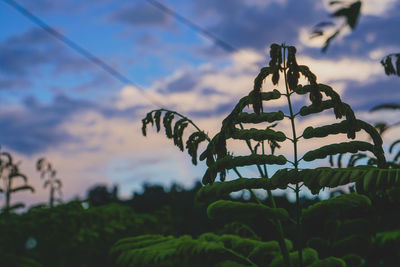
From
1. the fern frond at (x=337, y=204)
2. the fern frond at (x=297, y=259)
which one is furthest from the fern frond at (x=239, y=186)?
the fern frond at (x=297, y=259)

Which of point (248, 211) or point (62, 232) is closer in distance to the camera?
point (248, 211)

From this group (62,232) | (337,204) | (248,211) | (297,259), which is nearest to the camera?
(248,211)

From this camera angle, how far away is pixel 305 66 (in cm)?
268

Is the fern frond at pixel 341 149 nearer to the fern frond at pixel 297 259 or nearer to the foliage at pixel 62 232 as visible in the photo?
the fern frond at pixel 297 259

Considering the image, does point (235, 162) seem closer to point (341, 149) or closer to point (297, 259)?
point (341, 149)

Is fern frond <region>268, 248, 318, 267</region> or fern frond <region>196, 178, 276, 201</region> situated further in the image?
fern frond <region>268, 248, 318, 267</region>

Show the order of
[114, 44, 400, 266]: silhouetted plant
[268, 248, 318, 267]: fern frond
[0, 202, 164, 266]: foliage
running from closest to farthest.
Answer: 1. [114, 44, 400, 266]: silhouetted plant
2. [268, 248, 318, 267]: fern frond
3. [0, 202, 164, 266]: foliage

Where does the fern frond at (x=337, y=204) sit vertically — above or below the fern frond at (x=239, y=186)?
below

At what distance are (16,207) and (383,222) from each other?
476 centimetres

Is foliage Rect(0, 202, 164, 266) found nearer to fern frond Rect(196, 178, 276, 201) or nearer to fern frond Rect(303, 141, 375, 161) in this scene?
fern frond Rect(196, 178, 276, 201)

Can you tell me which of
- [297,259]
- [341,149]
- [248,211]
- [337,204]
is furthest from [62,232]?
[341,149]

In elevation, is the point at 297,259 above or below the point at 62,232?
below

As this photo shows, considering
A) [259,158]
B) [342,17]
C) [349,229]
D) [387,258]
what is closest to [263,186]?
[259,158]

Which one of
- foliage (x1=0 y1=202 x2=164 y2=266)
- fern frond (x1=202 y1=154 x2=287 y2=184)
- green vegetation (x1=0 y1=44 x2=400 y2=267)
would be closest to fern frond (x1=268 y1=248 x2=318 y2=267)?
green vegetation (x1=0 y1=44 x2=400 y2=267)
